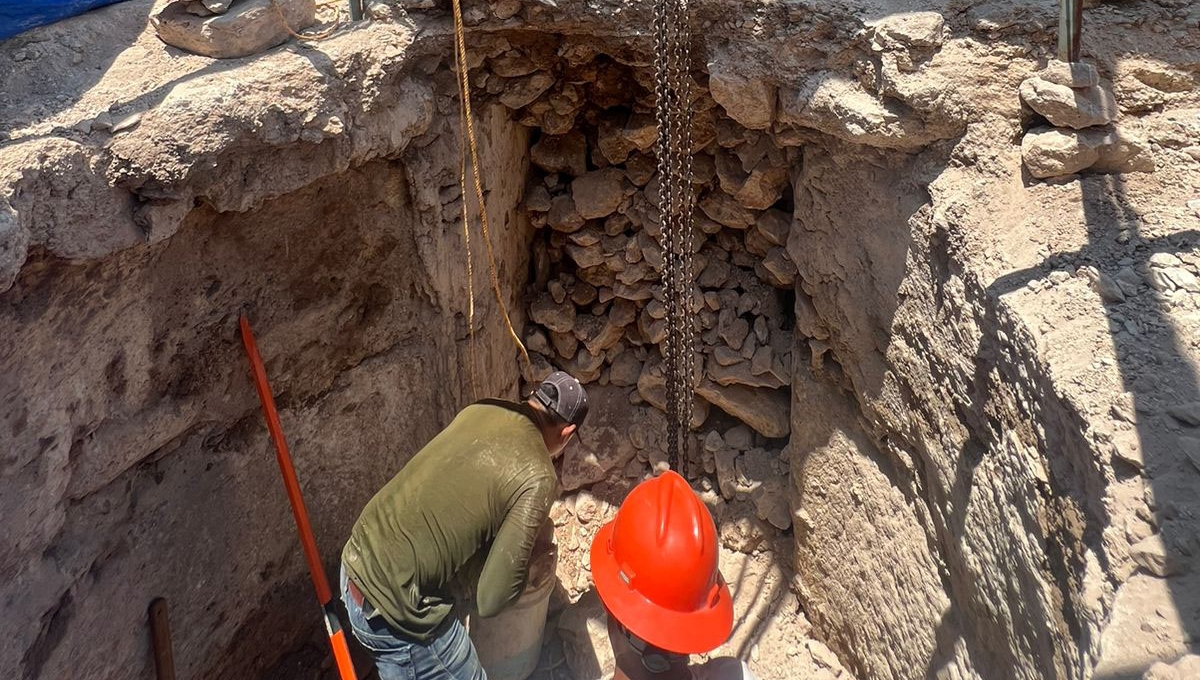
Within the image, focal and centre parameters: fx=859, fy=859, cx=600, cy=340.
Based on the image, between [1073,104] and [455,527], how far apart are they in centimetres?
205

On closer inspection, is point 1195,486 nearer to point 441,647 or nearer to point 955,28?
point 955,28

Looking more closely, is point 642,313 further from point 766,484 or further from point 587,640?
point 587,640

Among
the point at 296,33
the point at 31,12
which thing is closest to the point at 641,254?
the point at 296,33

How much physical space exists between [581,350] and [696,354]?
577 mm

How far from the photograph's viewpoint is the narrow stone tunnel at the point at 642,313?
1.94 m

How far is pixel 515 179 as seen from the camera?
358cm

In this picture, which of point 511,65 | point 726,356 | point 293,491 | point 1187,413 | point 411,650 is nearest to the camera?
point 1187,413

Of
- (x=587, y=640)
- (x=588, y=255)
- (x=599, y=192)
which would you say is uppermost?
(x=599, y=192)

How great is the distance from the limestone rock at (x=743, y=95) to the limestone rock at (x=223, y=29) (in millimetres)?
1408

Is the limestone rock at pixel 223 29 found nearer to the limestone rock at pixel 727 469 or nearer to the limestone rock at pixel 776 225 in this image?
the limestone rock at pixel 776 225

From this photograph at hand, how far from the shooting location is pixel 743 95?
9.43ft

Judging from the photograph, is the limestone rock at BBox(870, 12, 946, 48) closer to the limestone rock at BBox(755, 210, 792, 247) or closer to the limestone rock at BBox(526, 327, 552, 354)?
the limestone rock at BBox(755, 210, 792, 247)

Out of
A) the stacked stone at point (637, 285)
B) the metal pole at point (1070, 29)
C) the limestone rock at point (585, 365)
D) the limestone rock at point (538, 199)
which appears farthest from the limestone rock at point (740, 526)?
the metal pole at point (1070, 29)

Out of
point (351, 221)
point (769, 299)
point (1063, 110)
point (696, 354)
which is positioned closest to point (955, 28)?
point (1063, 110)
